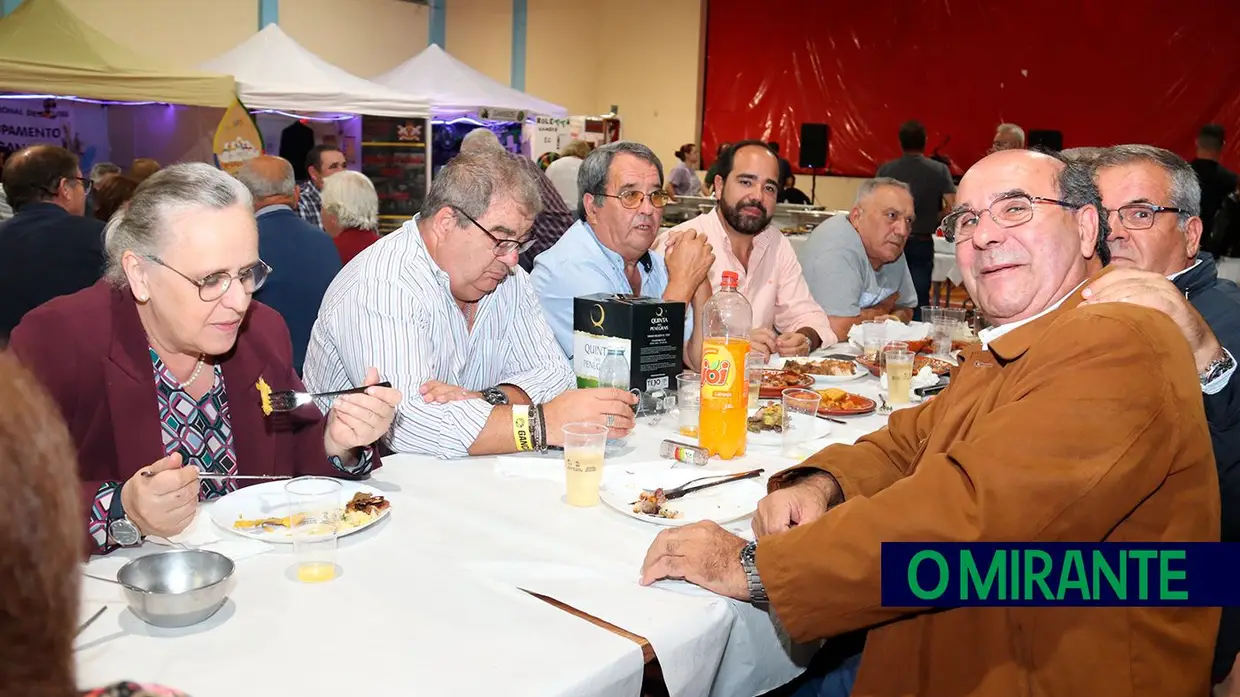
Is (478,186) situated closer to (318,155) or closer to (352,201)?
(352,201)

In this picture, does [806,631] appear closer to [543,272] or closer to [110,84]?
[543,272]

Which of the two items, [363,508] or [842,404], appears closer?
[363,508]

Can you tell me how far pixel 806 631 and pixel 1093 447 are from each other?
501mm

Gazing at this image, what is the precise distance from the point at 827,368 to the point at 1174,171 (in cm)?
120

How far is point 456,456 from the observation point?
2230mm

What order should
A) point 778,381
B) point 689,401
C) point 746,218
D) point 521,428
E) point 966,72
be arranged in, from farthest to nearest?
point 966,72, point 746,218, point 778,381, point 689,401, point 521,428

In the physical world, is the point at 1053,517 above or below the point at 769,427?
above

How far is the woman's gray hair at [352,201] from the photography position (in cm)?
592

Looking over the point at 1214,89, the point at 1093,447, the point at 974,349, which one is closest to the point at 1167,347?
the point at 1093,447

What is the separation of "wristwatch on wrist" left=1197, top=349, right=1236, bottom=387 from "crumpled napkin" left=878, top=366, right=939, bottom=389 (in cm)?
114

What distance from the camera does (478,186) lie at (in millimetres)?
2535

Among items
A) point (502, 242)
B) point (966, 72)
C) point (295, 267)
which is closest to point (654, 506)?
point (502, 242)

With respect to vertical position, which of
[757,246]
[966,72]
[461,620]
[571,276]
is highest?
[966,72]

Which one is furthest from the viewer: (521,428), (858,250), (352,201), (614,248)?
(352,201)
